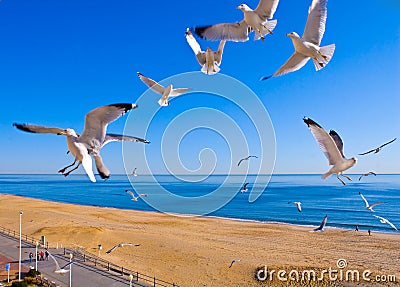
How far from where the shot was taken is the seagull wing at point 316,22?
Result: 14.4 ft

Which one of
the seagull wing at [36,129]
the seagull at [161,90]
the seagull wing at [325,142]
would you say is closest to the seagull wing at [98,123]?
the seagull wing at [36,129]

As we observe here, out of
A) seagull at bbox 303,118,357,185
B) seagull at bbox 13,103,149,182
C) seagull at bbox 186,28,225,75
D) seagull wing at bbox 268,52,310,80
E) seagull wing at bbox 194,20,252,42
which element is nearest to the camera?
seagull at bbox 13,103,149,182

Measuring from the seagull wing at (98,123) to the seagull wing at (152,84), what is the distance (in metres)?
2.35

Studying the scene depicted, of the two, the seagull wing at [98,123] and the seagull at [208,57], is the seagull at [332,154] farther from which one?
the seagull wing at [98,123]

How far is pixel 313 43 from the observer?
16.0 ft

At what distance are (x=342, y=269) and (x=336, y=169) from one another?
21.9m

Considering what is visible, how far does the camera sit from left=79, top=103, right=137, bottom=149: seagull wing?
3414 millimetres

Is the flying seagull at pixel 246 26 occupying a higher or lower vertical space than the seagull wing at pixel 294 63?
higher

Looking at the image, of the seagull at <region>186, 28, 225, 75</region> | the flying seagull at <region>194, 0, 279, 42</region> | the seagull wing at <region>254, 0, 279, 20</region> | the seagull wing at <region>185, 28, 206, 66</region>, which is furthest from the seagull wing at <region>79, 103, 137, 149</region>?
the seagull wing at <region>185, 28, 206, 66</region>

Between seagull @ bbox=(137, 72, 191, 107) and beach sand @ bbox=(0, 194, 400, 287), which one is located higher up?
seagull @ bbox=(137, 72, 191, 107)

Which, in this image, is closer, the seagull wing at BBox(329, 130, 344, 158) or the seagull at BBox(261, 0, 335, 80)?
the seagull at BBox(261, 0, 335, 80)

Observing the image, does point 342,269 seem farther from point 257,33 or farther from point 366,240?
point 257,33

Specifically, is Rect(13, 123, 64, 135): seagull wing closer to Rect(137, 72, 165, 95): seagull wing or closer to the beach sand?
Rect(137, 72, 165, 95): seagull wing

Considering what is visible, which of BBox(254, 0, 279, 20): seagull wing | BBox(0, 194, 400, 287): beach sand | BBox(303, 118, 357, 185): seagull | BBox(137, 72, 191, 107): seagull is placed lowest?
BBox(0, 194, 400, 287): beach sand
